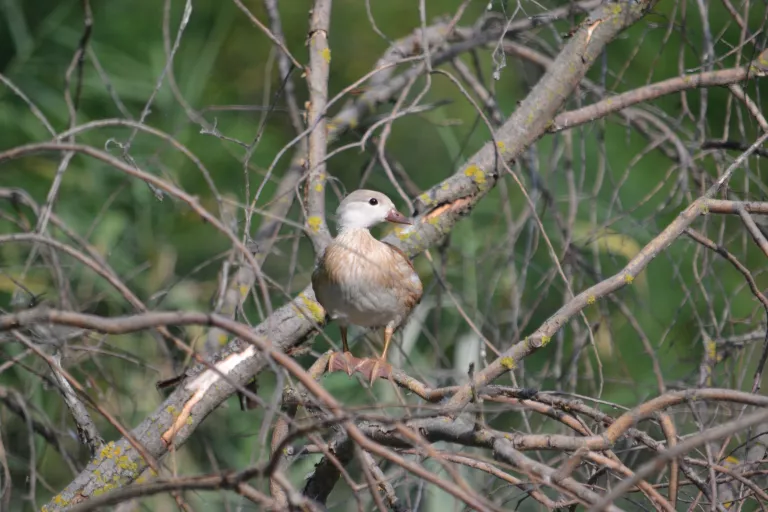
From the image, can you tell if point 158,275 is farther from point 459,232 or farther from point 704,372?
point 704,372

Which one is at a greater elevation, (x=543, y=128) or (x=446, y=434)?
(x=543, y=128)

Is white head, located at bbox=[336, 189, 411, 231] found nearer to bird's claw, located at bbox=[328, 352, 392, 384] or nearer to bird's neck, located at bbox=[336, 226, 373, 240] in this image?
bird's neck, located at bbox=[336, 226, 373, 240]

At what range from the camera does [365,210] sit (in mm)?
3365

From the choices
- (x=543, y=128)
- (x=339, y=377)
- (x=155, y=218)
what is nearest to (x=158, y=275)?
(x=155, y=218)

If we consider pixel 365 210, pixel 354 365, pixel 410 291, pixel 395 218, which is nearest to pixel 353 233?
pixel 365 210

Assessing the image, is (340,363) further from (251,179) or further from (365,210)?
(251,179)

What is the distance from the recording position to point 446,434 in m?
1.91

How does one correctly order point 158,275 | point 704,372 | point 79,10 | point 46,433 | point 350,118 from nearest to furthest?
point 704,372 < point 46,433 < point 350,118 < point 158,275 < point 79,10

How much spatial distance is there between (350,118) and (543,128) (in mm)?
814

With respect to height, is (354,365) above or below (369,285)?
below

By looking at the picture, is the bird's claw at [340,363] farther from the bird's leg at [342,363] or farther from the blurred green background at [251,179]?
the blurred green background at [251,179]

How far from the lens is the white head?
129 inches

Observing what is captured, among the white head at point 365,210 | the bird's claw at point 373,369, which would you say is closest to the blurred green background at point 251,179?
the white head at point 365,210

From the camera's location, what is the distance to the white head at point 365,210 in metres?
3.28
